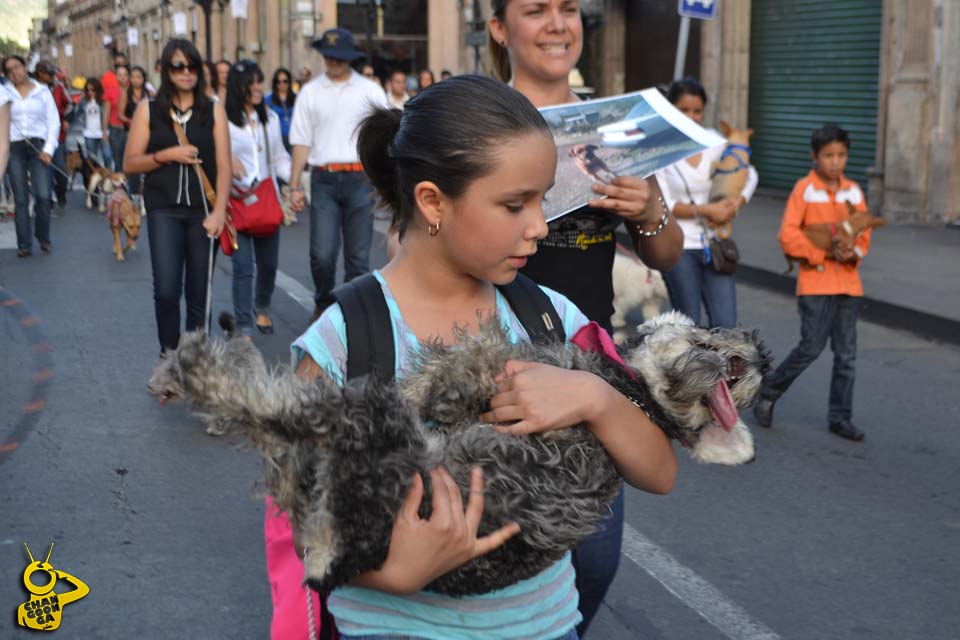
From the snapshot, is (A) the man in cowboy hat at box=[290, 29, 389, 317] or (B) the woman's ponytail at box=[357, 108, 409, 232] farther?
(A) the man in cowboy hat at box=[290, 29, 389, 317]

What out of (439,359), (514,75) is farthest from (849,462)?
(439,359)

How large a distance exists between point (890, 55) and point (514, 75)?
45.2 feet

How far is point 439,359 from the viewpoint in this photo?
194 centimetres

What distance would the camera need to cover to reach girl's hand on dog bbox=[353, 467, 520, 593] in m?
1.79

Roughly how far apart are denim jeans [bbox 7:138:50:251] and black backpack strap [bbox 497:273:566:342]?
39.9ft

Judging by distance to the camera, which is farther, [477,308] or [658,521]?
[658,521]

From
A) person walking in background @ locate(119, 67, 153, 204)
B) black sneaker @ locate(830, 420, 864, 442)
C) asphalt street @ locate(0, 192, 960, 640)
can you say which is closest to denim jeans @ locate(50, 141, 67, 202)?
person walking in background @ locate(119, 67, 153, 204)

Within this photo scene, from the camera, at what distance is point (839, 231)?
6785 millimetres

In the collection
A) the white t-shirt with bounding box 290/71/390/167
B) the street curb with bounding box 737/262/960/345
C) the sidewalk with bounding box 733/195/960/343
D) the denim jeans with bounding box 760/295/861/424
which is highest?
the white t-shirt with bounding box 290/71/390/167

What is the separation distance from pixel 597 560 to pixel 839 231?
456 cm

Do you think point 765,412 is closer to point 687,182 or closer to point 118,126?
point 687,182

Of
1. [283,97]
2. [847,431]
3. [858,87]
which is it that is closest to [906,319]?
[847,431]

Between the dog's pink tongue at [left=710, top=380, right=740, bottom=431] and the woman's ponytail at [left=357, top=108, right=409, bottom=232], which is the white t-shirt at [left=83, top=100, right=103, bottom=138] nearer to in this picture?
the woman's ponytail at [left=357, top=108, right=409, bottom=232]

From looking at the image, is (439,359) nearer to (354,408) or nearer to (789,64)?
(354,408)
